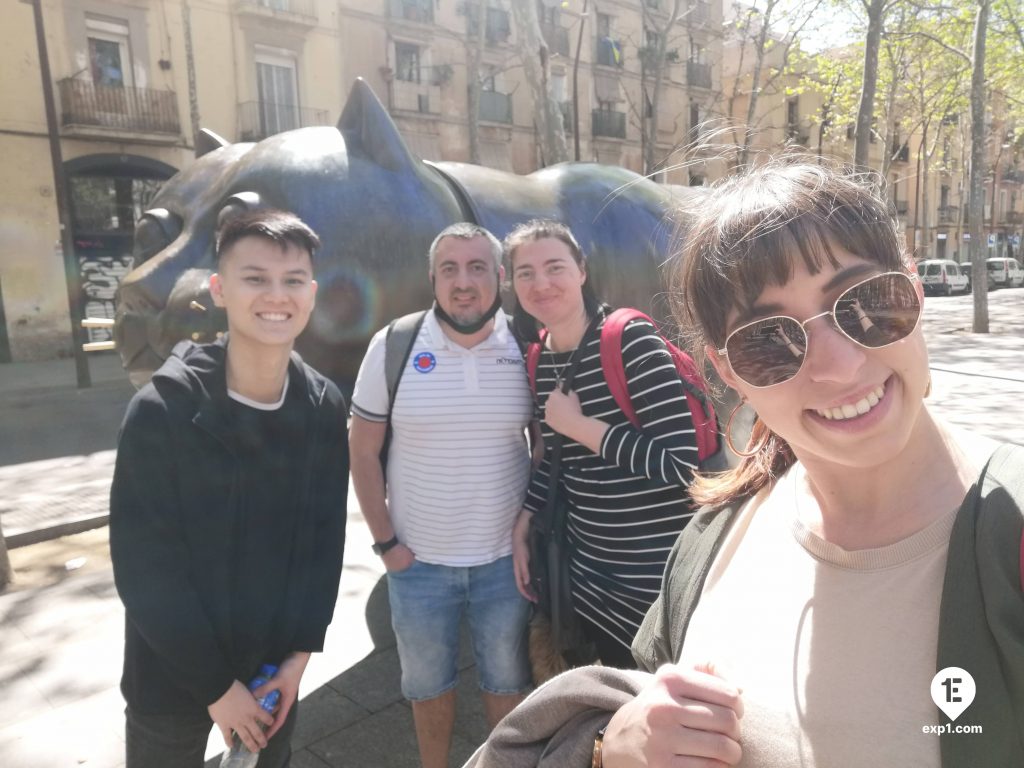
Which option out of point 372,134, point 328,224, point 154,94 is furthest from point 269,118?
point 328,224

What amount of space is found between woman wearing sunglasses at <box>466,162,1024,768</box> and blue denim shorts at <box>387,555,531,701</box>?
1220 mm

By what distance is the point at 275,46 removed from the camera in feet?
59.3

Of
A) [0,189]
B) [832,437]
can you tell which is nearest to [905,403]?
[832,437]

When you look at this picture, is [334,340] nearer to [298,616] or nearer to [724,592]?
[298,616]

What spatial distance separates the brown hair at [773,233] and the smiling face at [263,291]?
1105 millimetres

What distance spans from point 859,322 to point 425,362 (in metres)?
1.56

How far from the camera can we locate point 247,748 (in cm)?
185

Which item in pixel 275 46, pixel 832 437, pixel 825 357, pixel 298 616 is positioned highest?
pixel 275 46

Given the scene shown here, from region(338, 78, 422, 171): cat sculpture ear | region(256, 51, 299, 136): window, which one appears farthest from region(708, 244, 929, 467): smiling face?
region(256, 51, 299, 136): window

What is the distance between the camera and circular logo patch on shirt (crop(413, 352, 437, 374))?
2.37m

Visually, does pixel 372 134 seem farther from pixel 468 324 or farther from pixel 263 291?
pixel 263 291

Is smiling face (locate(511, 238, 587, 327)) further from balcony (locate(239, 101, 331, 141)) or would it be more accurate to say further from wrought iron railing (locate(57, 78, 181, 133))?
wrought iron railing (locate(57, 78, 181, 133))

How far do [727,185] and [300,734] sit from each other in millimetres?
2615

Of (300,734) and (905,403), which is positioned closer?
(905,403)
